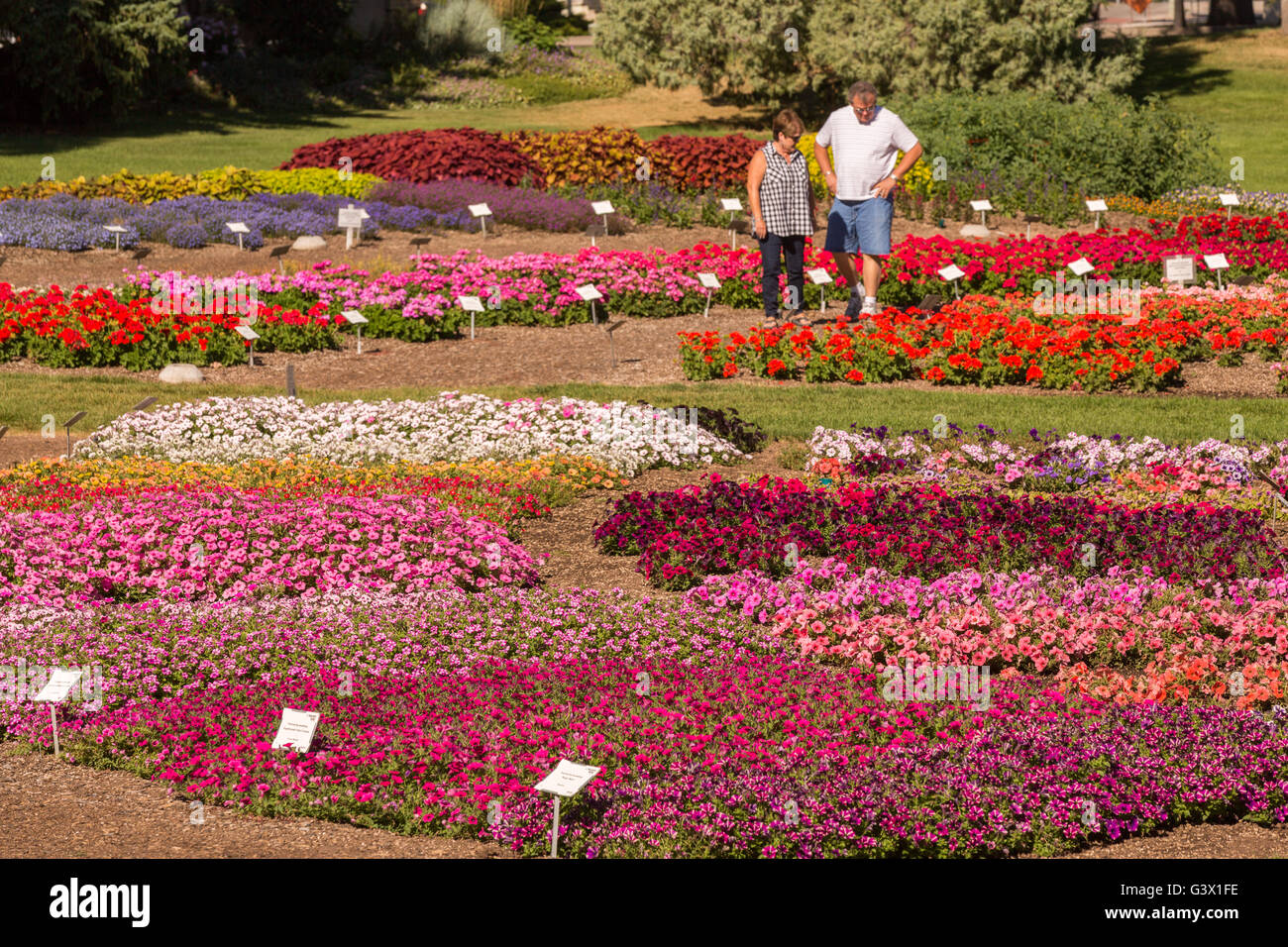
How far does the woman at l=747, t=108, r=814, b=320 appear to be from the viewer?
45.6 ft

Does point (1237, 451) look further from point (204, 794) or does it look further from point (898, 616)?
point (204, 794)

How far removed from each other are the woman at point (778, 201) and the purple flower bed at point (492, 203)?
5705 millimetres

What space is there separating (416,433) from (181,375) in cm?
312

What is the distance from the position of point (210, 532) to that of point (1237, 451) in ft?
20.4

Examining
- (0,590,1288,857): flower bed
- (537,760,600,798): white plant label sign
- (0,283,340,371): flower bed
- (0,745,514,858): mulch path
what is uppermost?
(0,283,340,371): flower bed

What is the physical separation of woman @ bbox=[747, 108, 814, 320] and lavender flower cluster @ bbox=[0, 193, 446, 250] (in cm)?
636

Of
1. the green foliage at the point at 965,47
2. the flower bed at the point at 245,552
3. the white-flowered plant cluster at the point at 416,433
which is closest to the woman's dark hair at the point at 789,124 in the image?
the white-flowered plant cluster at the point at 416,433

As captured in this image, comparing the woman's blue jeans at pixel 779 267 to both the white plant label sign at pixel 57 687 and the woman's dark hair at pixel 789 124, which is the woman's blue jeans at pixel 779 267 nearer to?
the woman's dark hair at pixel 789 124

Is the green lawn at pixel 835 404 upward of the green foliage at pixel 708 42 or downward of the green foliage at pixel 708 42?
downward

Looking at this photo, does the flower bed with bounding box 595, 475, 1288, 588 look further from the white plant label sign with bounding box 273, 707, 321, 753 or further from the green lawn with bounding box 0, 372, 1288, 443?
the white plant label sign with bounding box 273, 707, 321, 753

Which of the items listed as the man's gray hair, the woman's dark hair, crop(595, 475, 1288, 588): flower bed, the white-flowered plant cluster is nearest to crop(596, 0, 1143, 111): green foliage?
the woman's dark hair

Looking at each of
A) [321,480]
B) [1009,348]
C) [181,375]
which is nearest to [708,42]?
[1009,348]

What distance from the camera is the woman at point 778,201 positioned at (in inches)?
547

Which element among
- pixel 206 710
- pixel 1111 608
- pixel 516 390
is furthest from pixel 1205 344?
pixel 206 710
